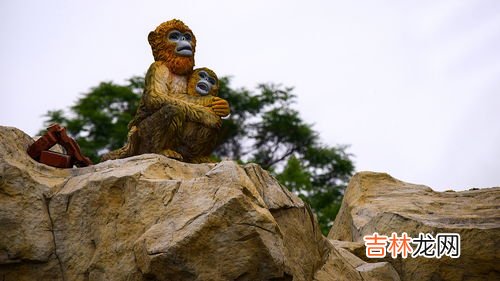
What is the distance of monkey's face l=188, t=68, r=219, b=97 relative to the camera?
30.5 feet

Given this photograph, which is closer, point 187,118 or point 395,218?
point 187,118

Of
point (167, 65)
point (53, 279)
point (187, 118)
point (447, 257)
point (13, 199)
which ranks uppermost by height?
point (167, 65)

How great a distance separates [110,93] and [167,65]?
10738 mm

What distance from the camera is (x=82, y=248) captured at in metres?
7.03

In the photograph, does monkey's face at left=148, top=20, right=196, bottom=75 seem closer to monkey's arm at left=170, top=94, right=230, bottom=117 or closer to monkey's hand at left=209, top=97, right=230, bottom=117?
monkey's arm at left=170, top=94, right=230, bottom=117

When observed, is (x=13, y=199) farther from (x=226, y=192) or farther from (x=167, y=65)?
(x=167, y=65)

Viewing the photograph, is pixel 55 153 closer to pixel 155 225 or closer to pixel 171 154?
pixel 171 154

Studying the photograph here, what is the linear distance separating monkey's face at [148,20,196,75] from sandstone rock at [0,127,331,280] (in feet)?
6.09

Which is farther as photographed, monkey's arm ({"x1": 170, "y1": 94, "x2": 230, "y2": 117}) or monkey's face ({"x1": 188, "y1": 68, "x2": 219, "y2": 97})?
monkey's face ({"x1": 188, "y1": 68, "x2": 219, "y2": 97})

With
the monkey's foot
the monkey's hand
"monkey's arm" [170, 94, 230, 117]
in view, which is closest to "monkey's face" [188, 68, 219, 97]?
"monkey's arm" [170, 94, 230, 117]

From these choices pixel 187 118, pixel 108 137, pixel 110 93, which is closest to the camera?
pixel 187 118

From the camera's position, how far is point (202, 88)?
9312 millimetres

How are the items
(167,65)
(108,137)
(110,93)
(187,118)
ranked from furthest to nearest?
(110,93), (108,137), (167,65), (187,118)

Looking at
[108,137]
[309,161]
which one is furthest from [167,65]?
[309,161]
